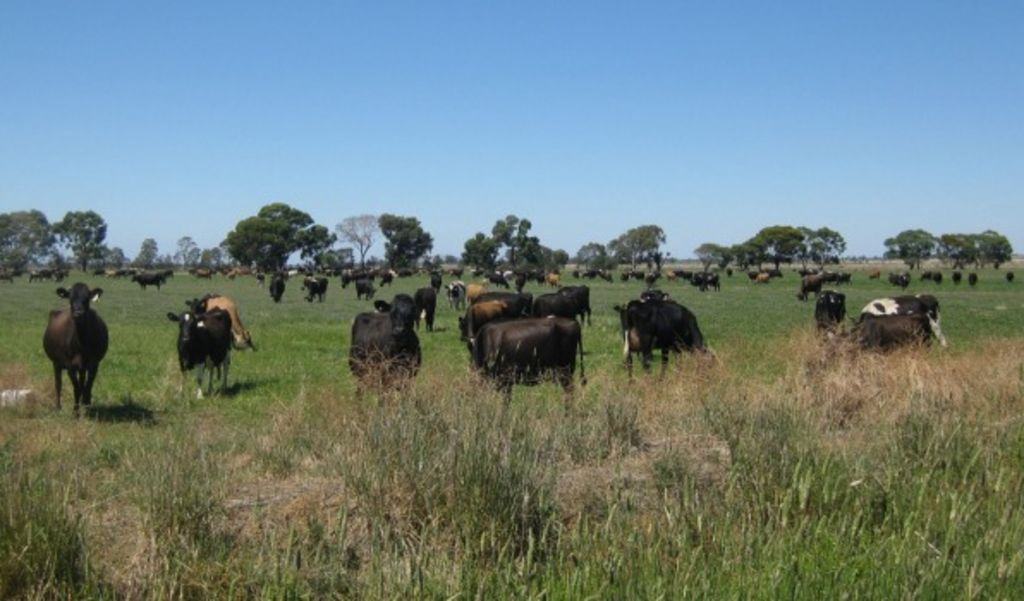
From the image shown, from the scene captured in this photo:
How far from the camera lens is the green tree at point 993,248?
496ft

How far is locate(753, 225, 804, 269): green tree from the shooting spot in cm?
14488

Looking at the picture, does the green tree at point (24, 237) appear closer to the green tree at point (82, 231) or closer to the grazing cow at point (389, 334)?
the green tree at point (82, 231)

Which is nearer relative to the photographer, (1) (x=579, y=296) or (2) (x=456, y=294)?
(1) (x=579, y=296)

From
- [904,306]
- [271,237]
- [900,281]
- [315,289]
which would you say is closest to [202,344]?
[904,306]

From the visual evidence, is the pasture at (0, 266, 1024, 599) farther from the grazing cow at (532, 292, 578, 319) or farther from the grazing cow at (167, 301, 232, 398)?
the grazing cow at (532, 292, 578, 319)

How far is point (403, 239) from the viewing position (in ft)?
463

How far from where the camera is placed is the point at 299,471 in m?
6.99

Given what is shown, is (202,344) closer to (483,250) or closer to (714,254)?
(483,250)

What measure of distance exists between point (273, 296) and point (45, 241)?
426 ft

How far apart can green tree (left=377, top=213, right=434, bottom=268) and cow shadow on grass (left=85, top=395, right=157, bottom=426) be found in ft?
413

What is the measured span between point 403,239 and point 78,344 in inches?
5067

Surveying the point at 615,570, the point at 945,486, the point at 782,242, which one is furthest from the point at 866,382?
the point at 782,242

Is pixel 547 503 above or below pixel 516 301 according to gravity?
below

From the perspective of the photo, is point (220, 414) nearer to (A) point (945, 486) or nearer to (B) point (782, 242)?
(A) point (945, 486)
